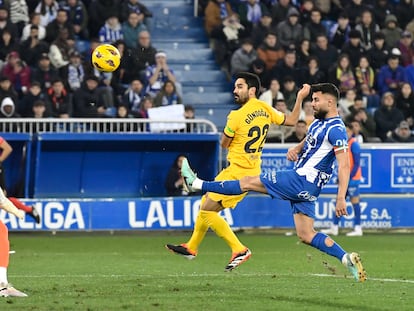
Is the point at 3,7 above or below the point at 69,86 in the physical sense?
above

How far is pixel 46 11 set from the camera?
2519cm

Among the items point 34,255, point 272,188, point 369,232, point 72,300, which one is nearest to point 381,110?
point 369,232

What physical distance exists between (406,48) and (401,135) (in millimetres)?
3941

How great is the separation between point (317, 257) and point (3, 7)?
10944 millimetres

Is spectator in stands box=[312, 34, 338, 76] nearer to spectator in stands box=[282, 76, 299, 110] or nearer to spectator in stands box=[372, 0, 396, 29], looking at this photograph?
spectator in stands box=[282, 76, 299, 110]

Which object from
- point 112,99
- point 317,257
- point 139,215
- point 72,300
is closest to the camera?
point 72,300

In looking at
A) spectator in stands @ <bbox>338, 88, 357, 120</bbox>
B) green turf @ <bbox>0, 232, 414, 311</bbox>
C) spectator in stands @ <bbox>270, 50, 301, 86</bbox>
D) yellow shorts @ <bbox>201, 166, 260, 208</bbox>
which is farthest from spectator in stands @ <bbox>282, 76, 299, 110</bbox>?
yellow shorts @ <bbox>201, 166, 260, 208</bbox>

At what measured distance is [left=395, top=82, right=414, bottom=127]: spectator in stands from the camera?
25.8 metres

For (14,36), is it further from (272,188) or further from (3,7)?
(272,188)

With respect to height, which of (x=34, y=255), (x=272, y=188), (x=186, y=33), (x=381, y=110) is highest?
(x=186, y=33)

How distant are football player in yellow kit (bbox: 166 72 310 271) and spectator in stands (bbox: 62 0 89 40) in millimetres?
11702

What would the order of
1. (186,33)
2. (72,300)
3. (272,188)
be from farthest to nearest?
(186,33) → (272,188) → (72,300)

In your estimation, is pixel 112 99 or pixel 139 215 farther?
pixel 112 99

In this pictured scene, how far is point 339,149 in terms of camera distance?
39.1ft
